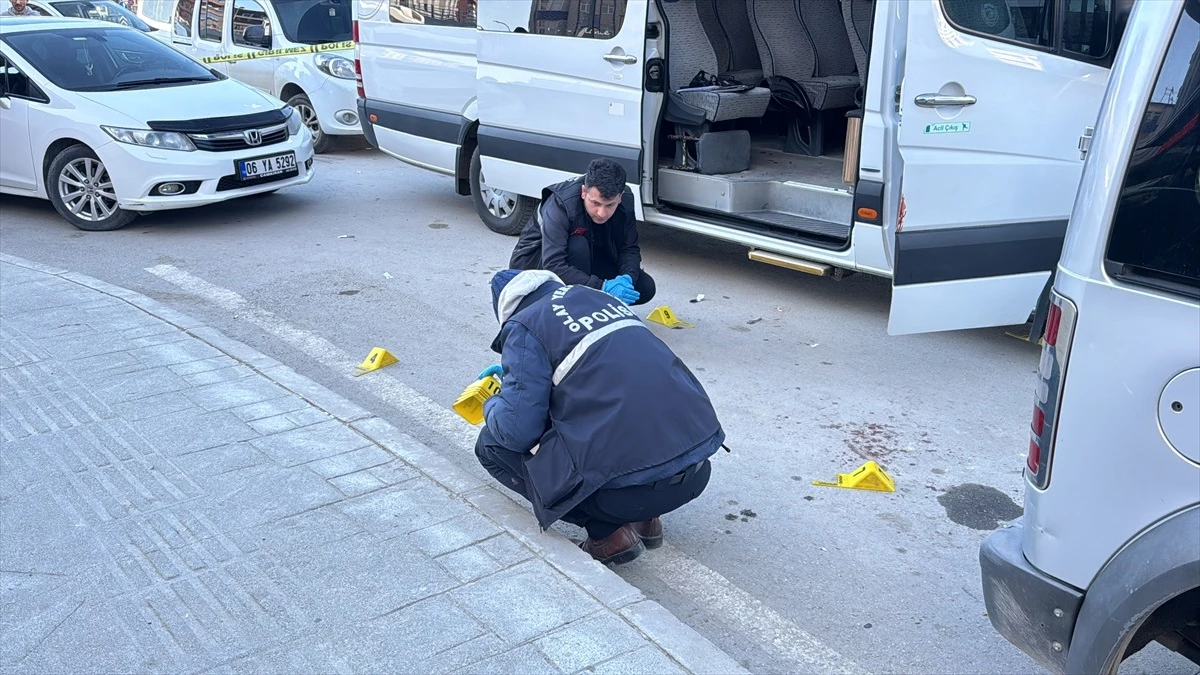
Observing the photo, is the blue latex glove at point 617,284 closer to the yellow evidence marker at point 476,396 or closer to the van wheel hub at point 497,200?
the yellow evidence marker at point 476,396

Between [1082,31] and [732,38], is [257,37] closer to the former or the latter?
[732,38]

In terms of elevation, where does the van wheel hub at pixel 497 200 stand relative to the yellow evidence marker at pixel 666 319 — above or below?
above

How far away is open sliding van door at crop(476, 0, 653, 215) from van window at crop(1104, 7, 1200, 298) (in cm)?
474

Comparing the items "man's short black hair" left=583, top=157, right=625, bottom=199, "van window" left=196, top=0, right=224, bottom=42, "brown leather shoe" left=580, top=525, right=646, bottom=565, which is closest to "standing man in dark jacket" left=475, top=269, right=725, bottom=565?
"brown leather shoe" left=580, top=525, right=646, bottom=565

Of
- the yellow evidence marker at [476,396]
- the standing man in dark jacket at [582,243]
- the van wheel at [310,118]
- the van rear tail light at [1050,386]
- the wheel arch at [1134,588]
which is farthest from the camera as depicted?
the van wheel at [310,118]

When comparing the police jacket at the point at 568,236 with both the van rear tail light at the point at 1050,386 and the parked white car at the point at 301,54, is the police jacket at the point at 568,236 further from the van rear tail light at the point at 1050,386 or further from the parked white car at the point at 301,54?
the parked white car at the point at 301,54

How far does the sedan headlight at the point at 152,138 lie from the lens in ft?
27.0

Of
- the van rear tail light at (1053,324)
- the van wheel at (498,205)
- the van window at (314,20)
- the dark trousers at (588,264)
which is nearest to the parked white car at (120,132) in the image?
the van wheel at (498,205)

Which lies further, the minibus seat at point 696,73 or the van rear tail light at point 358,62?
the van rear tail light at point 358,62

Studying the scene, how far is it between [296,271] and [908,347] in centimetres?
418

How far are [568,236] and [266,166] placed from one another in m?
4.27

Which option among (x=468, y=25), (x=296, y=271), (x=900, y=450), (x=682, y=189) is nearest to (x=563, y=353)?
(x=900, y=450)

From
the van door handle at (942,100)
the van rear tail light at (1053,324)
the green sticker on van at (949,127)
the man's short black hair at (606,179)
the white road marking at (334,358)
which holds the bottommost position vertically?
the white road marking at (334,358)

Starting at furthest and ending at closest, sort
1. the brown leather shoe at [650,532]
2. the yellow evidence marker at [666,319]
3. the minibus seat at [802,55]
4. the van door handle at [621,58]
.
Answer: the minibus seat at [802,55] → the van door handle at [621,58] → the yellow evidence marker at [666,319] → the brown leather shoe at [650,532]
